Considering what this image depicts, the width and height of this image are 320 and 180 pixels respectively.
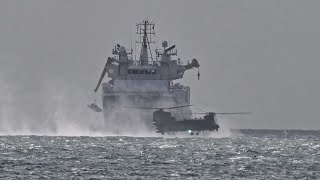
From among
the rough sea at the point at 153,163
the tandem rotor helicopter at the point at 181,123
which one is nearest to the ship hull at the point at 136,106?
the tandem rotor helicopter at the point at 181,123

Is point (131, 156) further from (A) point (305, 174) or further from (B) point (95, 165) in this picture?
(A) point (305, 174)

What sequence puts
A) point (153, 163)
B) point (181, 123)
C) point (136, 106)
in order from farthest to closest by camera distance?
point (136, 106) → point (181, 123) → point (153, 163)

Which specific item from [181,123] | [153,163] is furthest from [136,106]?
[153,163]

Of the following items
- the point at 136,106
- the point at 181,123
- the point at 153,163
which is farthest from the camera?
the point at 136,106

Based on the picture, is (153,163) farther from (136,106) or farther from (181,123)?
(136,106)

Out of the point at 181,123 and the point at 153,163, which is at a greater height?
the point at 181,123

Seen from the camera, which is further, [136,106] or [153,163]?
[136,106]

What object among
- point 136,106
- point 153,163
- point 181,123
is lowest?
point 153,163

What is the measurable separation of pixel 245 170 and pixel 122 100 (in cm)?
10223

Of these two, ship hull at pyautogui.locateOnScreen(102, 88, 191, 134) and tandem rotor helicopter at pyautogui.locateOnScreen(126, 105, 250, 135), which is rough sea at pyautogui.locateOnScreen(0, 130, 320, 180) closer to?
tandem rotor helicopter at pyautogui.locateOnScreen(126, 105, 250, 135)

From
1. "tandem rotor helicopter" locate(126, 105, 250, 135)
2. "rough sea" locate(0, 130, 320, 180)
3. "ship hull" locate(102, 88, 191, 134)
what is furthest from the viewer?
"ship hull" locate(102, 88, 191, 134)

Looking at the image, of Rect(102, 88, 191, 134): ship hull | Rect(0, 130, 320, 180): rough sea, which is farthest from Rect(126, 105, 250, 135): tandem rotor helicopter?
Rect(0, 130, 320, 180): rough sea

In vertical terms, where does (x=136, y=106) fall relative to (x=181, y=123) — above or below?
above

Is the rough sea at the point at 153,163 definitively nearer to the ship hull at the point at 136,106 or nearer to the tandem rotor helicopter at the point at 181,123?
the tandem rotor helicopter at the point at 181,123
